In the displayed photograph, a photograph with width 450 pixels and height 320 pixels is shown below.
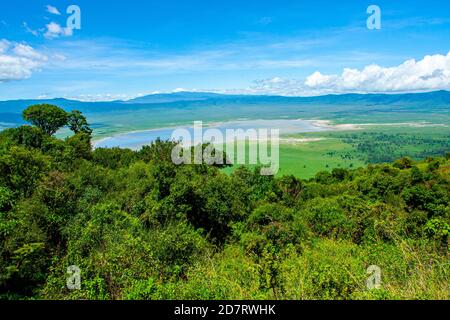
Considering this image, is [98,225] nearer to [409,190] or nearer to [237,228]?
[237,228]

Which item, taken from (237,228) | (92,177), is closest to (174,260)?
(237,228)

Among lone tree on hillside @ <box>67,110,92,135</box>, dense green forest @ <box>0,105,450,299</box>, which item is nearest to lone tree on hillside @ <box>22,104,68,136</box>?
lone tree on hillside @ <box>67,110,92,135</box>

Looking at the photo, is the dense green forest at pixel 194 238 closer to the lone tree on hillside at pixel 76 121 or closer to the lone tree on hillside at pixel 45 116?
the lone tree on hillside at pixel 45 116

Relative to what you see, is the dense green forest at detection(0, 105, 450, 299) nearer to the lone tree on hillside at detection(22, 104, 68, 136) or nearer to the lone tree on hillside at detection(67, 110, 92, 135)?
the lone tree on hillside at detection(22, 104, 68, 136)

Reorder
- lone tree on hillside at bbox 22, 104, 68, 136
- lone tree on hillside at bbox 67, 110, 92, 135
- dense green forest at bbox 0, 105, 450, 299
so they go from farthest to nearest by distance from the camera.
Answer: lone tree on hillside at bbox 67, 110, 92, 135 → lone tree on hillside at bbox 22, 104, 68, 136 → dense green forest at bbox 0, 105, 450, 299

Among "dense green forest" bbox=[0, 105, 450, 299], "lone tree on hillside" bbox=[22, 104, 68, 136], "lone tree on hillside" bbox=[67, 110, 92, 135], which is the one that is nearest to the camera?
"dense green forest" bbox=[0, 105, 450, 299]

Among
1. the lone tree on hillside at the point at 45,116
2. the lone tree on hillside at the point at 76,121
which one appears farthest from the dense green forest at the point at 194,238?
the lone tree on hillside at the point at 76,121
